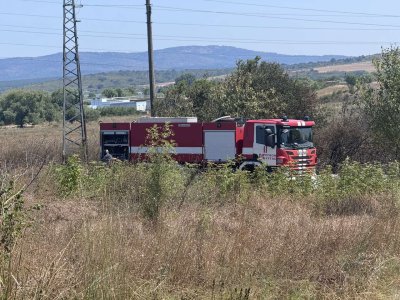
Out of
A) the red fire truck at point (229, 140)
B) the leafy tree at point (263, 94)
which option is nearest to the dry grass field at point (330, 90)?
the leafy tree at point (263, 94)

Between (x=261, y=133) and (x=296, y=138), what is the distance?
54.9 inches

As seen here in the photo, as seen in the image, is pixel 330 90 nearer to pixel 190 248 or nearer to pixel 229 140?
pixel 229 140

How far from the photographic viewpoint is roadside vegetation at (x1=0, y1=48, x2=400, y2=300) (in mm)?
5883

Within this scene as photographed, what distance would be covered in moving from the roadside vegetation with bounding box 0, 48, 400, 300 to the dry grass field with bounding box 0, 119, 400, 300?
1 cm

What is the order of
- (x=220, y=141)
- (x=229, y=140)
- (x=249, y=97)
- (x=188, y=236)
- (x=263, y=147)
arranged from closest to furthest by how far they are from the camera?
(x=188, y=236) < (x=263, y=147) < (x=229, y=140) < (x=220, y=141) < (x=249, y=97)

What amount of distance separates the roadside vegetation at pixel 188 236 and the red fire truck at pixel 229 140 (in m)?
12.3

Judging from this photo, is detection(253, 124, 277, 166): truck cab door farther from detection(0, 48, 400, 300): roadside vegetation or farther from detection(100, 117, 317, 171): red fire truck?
detection(0, 48, 400, 300): roadside vegetation

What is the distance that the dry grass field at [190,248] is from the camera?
5875mm

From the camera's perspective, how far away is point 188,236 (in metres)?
7.49

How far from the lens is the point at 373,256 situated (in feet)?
25.6

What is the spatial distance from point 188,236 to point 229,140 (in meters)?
22.1

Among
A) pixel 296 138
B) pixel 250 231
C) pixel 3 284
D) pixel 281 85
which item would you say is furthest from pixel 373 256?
pixel 281 85

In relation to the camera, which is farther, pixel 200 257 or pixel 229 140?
pixel 229 140

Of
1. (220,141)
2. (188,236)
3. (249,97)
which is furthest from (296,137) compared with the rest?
(188,236)
